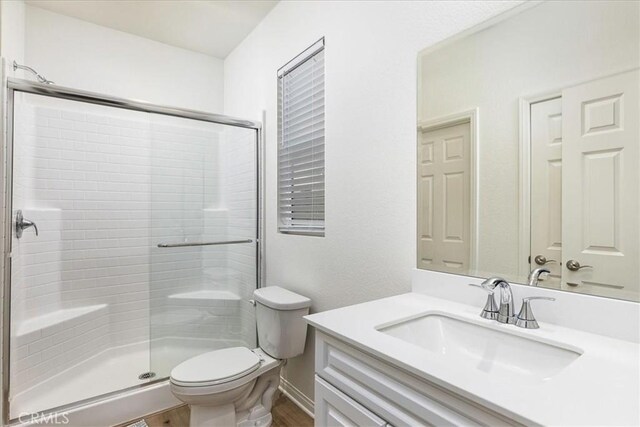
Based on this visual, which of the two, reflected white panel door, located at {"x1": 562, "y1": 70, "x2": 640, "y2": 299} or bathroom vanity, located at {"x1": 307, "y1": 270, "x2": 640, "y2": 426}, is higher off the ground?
reflected white panel door, located at {"x1": 562, "y1": 70, "x2": 640, "y2": 299}

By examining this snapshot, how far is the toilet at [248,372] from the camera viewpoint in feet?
5.14

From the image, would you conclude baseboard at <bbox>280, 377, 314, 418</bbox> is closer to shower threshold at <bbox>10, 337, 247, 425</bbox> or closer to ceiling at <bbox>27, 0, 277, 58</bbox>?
shower threshold at <bbox>10, 337, 247, 425</bbox>

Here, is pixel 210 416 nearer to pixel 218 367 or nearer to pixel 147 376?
pixel 218 367

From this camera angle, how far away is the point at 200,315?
7.23ft

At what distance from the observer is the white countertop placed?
540mm

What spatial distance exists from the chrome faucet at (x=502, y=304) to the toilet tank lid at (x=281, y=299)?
1056 mm

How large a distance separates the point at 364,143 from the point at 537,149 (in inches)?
29.7

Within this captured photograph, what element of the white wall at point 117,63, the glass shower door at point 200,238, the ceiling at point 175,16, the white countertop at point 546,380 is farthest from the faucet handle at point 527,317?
the white wall at point 117,63

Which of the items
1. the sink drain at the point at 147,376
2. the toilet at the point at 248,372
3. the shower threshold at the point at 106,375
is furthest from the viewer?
the sink drain at the point at 147,376

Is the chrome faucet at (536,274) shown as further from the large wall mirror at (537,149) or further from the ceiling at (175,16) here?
the ceiling at (175,16)

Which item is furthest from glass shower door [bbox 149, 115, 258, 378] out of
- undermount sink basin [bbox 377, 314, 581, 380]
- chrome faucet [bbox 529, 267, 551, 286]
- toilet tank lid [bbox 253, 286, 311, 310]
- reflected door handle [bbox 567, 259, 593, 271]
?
reflected door handle [bbox 567, 259, 593, 271]

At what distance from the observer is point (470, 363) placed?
92 cm

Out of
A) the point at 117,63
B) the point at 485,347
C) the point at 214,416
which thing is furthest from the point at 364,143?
the point at 117,63

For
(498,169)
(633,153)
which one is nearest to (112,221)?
(498,169)
